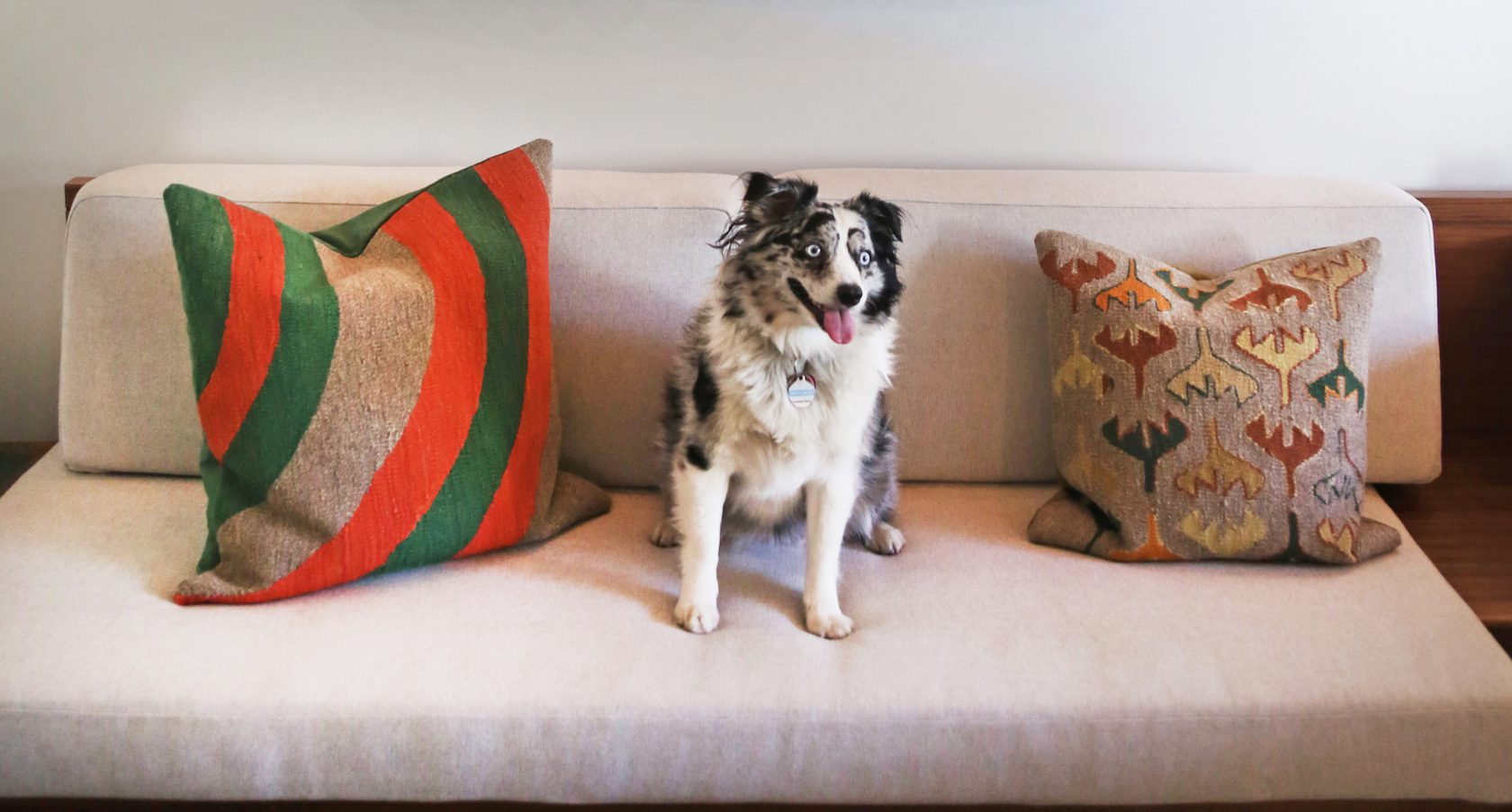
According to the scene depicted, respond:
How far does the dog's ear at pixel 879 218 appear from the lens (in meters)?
Result: 1.61

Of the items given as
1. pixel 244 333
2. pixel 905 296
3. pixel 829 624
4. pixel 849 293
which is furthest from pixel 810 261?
pixel 244 333

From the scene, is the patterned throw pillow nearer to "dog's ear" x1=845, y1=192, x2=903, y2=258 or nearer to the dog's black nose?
"dog's ear" x1=845, y1=192, x2=903, y2=258

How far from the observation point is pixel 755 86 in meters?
2.16

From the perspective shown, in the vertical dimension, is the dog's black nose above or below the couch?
above

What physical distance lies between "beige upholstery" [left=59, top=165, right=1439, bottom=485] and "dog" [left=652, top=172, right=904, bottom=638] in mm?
224

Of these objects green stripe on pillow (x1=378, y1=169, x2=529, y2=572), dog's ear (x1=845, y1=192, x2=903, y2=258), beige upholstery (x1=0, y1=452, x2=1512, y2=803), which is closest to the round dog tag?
dog's ear (x1=845, y1=192, x2=903, y2=258)

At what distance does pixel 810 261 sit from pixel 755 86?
76 centimetres

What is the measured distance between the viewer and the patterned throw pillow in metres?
1.66

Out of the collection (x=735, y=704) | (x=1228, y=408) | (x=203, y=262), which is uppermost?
(x=203, y=262)

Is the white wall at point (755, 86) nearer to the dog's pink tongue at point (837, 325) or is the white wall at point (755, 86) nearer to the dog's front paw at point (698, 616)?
the dog's pink tongue at point (837, 325)

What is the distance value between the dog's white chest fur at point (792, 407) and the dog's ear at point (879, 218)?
5.5 inches

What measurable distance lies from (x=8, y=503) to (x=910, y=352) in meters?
1.56

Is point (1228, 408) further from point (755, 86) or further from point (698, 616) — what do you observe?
point (755, 86)

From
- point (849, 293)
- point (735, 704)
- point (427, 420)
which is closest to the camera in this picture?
point (735, 704)
